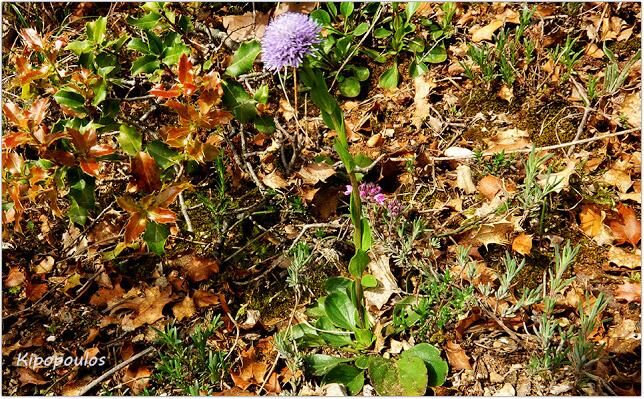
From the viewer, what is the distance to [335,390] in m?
1.72

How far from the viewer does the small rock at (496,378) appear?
1.73 m

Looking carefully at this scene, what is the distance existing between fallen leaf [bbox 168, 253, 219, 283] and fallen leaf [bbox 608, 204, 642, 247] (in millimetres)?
1336

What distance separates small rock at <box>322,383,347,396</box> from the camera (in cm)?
171

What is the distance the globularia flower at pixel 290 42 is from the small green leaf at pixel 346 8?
102cm

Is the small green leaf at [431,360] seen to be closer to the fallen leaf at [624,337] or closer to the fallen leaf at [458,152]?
the fallen leaf at [624,337]

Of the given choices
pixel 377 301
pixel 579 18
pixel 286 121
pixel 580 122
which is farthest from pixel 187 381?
pixel 579 18

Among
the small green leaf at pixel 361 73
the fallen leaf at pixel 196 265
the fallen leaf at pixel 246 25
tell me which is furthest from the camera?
the fallen leaf at pixel 246 25

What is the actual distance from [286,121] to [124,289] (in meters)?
0.91

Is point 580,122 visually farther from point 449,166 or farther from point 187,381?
point 187,381

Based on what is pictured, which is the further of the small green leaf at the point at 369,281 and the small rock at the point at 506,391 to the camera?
the small green leaf at the point at 369,281

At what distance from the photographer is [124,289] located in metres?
2.04

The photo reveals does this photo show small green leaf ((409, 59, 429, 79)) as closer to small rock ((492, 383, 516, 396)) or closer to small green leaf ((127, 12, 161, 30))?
small green leaf ((127, 12, 161, 30))

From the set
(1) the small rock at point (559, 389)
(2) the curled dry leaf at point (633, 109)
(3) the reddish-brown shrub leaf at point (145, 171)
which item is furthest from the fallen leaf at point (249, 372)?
(2) the curled dry leaf at point (633, 109)

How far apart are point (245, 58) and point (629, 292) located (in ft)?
4.62
